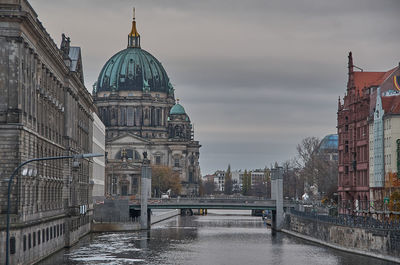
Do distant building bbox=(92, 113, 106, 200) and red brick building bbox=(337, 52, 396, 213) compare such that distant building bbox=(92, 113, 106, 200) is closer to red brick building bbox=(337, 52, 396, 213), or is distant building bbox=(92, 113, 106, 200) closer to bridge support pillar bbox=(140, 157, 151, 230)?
bridge support pillar bbox=(140, 157, 151, 230)

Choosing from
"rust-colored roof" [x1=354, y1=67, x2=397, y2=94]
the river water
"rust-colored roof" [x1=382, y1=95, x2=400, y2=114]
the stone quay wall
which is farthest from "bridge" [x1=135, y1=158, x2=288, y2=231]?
"rust-colored roof" [x1=382, y1=95, x2=400, y2=114]

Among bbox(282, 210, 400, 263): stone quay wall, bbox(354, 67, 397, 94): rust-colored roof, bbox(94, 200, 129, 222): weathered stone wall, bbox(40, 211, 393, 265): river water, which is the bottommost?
bbox(40, 211, 393, 265): river water

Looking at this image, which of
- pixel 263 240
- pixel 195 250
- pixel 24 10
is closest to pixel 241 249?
pixel 195 250

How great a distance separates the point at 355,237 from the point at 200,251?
52.1 ft

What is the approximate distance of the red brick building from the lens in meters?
104

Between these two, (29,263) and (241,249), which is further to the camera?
(241,249)

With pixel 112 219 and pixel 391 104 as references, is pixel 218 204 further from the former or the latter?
pixel 391 104

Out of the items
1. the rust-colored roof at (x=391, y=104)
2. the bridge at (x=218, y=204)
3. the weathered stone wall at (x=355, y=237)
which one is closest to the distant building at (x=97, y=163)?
the bridge at (x=218, y=204)

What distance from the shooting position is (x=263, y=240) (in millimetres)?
99375

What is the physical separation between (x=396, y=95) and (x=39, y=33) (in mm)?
47637

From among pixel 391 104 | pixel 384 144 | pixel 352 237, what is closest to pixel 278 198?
pixel 384 144

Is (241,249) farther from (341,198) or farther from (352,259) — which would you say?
(341,198)

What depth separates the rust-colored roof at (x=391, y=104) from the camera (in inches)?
3693

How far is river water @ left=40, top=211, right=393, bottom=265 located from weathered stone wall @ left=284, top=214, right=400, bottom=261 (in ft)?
3.35
